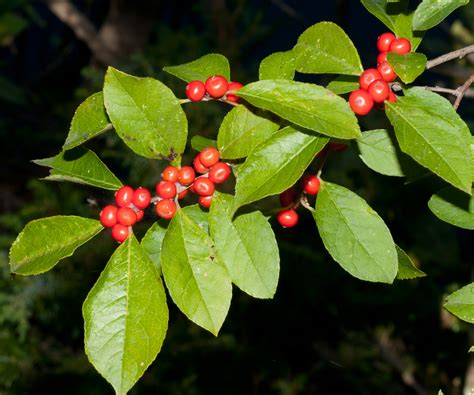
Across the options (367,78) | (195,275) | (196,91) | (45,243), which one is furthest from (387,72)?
(45,243)

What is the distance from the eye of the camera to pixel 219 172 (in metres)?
0.82

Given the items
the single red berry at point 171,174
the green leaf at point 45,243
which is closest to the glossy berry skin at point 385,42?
the single red berry at point 171,174

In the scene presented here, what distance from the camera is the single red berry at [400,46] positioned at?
34.0 inches

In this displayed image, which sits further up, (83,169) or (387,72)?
(387,72)

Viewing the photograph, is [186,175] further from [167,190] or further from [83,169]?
[83,169]

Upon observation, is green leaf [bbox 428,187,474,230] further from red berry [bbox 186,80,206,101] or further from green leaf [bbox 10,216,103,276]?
green leaf [bbox 10,216,103,276]

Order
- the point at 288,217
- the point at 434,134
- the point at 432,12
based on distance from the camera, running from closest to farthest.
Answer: the point at 434,134 < the point at 432,12 < the point at 288,217

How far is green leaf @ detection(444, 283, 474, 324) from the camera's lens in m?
0.87

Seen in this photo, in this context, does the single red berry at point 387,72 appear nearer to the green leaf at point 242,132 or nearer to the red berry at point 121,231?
the green leaf at point 242,132

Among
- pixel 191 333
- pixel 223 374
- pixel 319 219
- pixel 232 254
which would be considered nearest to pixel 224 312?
pixel 232 254

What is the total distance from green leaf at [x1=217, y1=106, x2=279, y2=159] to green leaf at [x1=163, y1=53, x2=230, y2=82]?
8 centimetres

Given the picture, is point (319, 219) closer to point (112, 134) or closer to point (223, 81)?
point (223, 81)

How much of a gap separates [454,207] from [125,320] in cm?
46

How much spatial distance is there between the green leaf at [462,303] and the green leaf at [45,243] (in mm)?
490
